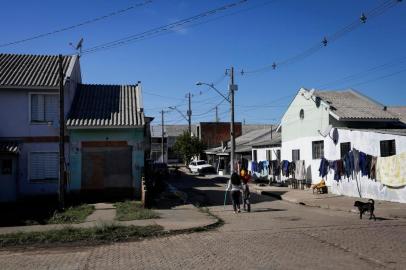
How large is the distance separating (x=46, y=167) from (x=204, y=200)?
8.09 m

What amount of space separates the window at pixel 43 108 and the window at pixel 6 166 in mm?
2263

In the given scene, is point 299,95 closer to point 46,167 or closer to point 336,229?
point 46,167

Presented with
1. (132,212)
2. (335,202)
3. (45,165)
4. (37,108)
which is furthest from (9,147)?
(335,202)

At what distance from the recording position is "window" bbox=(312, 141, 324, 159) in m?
29.4

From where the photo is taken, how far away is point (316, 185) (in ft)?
92.1

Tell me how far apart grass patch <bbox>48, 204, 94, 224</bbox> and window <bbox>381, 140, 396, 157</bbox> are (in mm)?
13151

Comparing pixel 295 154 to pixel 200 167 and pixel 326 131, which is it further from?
pixel 200 167

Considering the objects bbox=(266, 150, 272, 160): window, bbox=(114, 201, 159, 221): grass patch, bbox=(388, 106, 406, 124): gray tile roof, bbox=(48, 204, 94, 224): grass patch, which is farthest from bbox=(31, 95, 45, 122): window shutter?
bbox=(388, 106, 406, 124): gray tile roof

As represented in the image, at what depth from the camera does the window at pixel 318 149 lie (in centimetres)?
2943

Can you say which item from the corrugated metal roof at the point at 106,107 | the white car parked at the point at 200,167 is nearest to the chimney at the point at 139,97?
the corrugated metal roof at the point at 106,107

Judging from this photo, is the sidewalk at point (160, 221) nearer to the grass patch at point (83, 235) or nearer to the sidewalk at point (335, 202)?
the grass patch at point (83, 235)

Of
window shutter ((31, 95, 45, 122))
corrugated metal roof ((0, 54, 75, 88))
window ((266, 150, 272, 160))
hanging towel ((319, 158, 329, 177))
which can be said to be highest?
corrugated metal roof ((0, 54, 75, 88))

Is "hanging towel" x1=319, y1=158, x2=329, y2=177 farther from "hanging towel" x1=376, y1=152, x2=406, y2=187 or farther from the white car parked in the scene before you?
the white car parked

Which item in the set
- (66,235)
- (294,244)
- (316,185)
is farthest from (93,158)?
(294,244)
